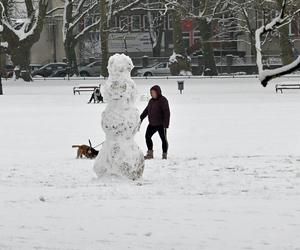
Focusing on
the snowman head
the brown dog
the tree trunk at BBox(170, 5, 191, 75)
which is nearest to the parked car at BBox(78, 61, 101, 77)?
the tree trunk at BBox(170, 5, 191, 75)

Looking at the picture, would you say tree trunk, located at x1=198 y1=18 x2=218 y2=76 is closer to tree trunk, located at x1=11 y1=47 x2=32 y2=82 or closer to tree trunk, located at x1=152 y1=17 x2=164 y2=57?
tree trunk, located at x1=11 y1=47 x2=32 y2=82

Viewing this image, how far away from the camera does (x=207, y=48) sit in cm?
5706

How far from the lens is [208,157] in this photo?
15.6 m

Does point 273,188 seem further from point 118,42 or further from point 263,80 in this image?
point 118,42

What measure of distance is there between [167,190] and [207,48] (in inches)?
1829

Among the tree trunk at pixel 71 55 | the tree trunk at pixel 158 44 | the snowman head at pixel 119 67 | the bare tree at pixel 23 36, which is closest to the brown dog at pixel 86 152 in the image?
the snowman head at pixel 119 67

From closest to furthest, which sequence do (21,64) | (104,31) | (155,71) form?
1. (104,31)
2. (21,64)
3. (155,71)

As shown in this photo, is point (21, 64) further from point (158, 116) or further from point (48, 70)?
point (158, 116)

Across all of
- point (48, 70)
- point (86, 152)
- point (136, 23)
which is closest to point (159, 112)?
point (86, 152)

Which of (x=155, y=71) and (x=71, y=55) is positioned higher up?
(x=71, y=55)

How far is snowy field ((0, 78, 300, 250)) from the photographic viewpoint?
26.4 feet

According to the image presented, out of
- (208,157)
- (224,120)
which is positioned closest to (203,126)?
(224,120)

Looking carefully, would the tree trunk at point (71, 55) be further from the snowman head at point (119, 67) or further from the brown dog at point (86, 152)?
the snowman head at point (119, 67)

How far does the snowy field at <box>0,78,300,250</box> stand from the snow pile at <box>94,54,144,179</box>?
240mm
